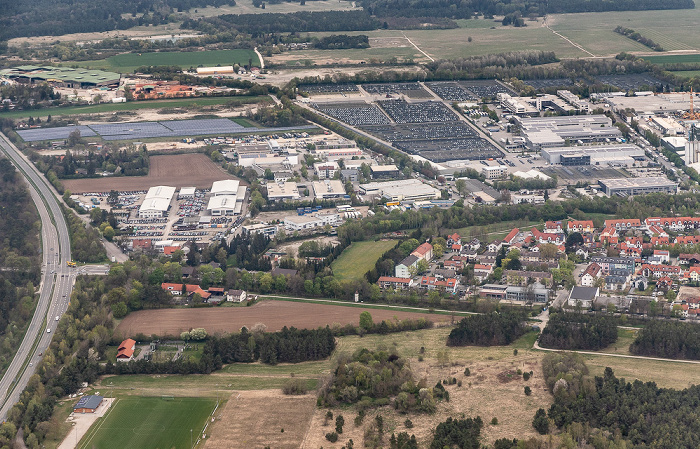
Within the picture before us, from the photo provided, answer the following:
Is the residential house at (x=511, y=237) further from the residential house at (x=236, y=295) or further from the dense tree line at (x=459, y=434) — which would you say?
the dense tree line at (x=459, y=434)

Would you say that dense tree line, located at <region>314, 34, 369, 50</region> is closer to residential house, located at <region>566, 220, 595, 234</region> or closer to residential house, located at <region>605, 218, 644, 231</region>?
residential house, located at <region>566, 220, 595, 234</region>

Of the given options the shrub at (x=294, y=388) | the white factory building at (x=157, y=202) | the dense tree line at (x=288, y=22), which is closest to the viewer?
the shrub at (x=294, y=388)

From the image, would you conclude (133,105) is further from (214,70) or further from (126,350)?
(126,350)

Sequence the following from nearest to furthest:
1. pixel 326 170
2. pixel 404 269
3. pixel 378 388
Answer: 1. pixel 378 388
2. pixel 404 269
3. pixel 326 170

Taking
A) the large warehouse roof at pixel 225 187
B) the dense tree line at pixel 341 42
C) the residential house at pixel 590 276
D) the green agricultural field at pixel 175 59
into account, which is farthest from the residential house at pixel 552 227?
the dense tree line at pixel 341 42

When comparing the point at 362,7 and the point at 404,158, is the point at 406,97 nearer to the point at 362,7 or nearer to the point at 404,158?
the point at 404,158

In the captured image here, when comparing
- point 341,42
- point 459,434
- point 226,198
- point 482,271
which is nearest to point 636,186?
point 482,271
